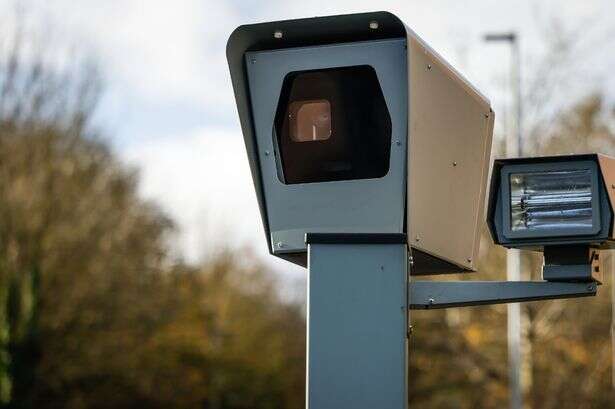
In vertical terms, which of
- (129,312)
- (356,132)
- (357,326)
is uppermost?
(356,132)

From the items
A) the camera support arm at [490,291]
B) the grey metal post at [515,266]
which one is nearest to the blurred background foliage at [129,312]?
the grey metal post at [515,266]

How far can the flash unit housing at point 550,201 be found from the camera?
4043mm

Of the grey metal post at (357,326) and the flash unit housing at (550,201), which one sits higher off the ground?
the flash unit housing at (550,201)

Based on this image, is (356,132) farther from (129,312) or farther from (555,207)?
(129,312)

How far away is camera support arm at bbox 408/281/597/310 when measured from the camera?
4156 mm

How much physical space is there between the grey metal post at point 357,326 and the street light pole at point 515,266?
690 inches

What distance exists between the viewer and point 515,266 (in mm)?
22234

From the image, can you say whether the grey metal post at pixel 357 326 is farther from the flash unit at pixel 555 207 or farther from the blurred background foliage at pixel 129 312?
the blurred background foliage at pixel 129 312

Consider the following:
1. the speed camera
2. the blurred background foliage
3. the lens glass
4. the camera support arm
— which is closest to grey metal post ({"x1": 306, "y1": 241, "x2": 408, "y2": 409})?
the speed camera

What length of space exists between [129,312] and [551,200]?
29091 millimetres

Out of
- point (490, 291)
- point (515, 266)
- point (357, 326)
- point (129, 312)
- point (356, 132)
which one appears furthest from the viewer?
point (129, 312)

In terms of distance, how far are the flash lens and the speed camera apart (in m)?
0.24

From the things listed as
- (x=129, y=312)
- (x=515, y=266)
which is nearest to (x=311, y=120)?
(x=515, y=266)

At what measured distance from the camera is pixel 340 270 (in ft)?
13.0
